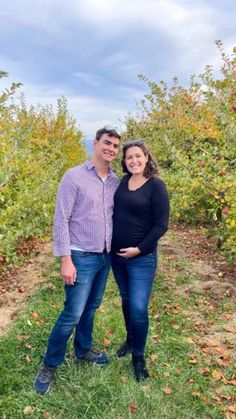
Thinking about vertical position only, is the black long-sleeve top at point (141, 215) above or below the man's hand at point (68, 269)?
above

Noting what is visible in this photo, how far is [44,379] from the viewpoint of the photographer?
338 centimetres

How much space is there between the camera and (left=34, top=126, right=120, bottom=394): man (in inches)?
123

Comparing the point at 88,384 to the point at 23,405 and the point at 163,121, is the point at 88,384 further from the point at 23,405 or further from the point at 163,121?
the point at 163,121

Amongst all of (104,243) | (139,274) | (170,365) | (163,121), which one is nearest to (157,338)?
(170,365)

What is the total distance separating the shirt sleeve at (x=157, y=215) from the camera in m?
3.19

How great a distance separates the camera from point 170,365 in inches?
151

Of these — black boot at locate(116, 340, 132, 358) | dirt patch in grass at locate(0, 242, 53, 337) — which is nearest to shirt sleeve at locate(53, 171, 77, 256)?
black boot at locate(116, 340, 132, 358)

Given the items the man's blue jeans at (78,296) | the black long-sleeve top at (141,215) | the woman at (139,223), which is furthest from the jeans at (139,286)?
the man's blue jeans at (78,296)

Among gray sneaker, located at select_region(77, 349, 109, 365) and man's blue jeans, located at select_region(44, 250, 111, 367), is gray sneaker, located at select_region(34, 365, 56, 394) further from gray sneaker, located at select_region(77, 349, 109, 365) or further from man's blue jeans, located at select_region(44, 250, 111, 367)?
gray sneaker, located at select_region(77, 349, 109, 365)

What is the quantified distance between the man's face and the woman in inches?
5.5

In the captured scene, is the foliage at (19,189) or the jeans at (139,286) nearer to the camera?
the jeans at (139,286)

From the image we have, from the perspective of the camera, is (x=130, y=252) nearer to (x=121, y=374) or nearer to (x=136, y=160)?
(x=136, y=160)

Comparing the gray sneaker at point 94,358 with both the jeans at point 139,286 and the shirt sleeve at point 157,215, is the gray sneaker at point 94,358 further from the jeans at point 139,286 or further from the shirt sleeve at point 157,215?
the shirt sleeve at point 157,215

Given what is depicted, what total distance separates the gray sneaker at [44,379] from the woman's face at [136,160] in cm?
175
